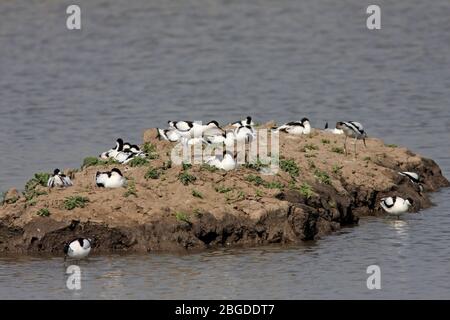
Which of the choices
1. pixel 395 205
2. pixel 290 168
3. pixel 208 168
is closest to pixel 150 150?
pixel 208 168

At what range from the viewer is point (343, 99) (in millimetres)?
32969

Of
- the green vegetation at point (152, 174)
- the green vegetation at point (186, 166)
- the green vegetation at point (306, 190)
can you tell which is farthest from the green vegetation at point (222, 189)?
the green vegetation at point (306, 190)

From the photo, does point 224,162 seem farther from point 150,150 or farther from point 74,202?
point 74,202

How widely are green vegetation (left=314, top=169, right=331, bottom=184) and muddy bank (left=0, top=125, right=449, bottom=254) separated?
0.02 m

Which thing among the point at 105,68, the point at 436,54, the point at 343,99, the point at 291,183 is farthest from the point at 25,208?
the point at 436,54

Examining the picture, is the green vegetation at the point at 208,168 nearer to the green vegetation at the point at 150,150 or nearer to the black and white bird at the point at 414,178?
the green vegetation at the point at 150,150

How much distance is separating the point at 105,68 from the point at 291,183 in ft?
55.1

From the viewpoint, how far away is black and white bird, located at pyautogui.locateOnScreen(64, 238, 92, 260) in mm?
19500

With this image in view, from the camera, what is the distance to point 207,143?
75.2 ft

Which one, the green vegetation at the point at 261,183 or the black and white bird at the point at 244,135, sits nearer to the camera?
the green vegetation at the point at 261,183

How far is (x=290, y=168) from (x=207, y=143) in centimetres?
170

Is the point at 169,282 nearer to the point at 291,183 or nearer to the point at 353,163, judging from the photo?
the point at 291,183

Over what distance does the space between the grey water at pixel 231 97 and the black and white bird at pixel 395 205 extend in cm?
19

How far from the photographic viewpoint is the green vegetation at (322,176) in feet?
73.9
